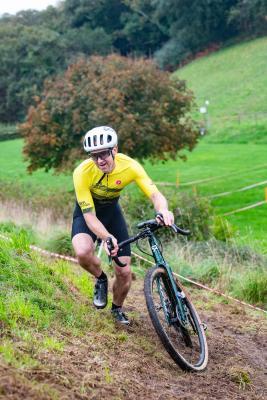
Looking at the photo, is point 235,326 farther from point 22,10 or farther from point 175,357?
point 22,10

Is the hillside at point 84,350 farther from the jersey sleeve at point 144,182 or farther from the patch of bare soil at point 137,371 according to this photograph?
the jersey sleeve at point 144,182

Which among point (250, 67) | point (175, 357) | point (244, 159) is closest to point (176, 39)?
point (250, 67)

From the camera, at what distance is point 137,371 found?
217 inches

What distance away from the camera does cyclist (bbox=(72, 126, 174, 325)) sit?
6246mm

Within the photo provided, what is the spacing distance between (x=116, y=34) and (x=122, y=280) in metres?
76.5

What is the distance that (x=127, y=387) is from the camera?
5.03 m

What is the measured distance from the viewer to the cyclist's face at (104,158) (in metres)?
6.27

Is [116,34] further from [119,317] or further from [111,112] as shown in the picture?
[119,317]

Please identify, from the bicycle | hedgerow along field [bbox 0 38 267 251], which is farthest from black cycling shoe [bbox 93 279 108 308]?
hedgerow along field [bbox 0 38 267 251]

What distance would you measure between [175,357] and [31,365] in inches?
62.8

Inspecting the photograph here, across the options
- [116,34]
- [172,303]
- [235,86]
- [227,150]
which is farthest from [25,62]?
[172,303]

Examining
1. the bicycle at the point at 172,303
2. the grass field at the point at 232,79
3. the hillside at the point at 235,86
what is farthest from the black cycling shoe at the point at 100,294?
the grass field at the point at 232,79

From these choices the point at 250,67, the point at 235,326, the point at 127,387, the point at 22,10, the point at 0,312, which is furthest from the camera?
the point at 22,10

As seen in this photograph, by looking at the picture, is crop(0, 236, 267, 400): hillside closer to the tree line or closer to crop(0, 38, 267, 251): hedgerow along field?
crop(0, 38, 267, 251): hedgerow along field
